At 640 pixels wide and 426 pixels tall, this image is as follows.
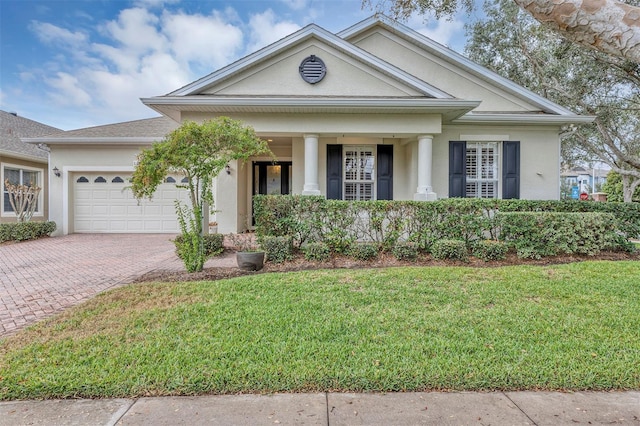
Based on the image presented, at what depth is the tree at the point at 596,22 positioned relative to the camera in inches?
108

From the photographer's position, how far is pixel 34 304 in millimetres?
5090

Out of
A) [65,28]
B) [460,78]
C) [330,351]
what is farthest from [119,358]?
[65,28]

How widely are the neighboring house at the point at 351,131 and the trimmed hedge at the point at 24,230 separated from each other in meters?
0.62

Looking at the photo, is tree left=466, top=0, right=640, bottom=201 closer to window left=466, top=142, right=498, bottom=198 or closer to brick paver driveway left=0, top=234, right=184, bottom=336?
window left=466, top=142, right=498, bottom=198

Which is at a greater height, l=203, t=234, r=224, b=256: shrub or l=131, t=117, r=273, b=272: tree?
l=131, t=117, r=273, b=272: tree

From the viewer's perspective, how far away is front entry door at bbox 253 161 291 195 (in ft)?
43.1

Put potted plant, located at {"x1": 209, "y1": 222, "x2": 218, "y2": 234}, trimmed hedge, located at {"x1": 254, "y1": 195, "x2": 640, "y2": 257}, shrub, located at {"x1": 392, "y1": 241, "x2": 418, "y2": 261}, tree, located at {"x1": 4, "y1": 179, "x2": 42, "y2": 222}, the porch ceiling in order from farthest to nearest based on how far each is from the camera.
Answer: tree, located at {"x1": 4, "y1": 179, "x2": 42, "y2": 222} < potted plant, located at {"x1": 209, "y1": 222, "x2": 218, "y2": 234} < the porch ceiling < trimmed hedge, located at {"x1": 254, "y1": 195, "x2": 640, "y2": 257} < shrub, located at {"x1": 392, "y1": 241, "x2": 418, "y2": 261}

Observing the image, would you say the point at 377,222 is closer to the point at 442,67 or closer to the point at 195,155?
the point at 195,155

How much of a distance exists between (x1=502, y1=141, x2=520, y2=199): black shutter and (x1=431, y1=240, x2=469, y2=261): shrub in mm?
4793

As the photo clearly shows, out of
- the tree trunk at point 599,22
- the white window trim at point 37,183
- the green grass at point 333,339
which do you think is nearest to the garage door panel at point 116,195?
the white window trim at point 37,183

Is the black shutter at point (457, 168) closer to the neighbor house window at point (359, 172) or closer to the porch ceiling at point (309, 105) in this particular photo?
the porch ceiling at point (309, 105)

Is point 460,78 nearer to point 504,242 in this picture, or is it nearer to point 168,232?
point 504,242

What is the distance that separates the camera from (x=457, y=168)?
10945 millimetres

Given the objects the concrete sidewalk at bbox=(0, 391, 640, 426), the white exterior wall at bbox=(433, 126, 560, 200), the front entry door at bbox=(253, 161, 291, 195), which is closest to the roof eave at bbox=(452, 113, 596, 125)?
the white exterior wall at bbox=(433, 126, 560, 200)
